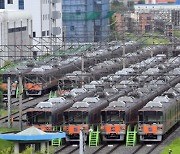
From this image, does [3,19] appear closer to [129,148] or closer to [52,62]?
[52,62]

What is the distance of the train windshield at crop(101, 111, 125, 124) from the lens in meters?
43.3

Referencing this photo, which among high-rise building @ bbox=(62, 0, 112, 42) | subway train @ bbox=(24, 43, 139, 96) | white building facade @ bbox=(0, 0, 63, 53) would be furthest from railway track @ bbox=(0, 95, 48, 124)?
high-rise building @ bbox=(62, 0, 112, 42)

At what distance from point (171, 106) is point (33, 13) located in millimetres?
39067

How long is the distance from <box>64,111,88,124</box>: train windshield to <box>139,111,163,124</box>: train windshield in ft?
8.28

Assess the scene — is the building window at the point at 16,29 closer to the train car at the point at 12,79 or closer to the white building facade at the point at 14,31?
the white building facade at the point at 14,31

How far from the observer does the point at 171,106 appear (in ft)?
150

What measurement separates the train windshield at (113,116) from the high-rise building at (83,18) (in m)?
51.6

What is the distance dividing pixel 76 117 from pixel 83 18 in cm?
5384

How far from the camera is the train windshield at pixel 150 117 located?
1703 inches

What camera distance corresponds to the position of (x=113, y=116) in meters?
43.3

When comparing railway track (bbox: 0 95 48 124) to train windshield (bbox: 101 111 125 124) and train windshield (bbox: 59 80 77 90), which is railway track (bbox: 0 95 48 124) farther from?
train windshield (bbox: 101 111 125 124)

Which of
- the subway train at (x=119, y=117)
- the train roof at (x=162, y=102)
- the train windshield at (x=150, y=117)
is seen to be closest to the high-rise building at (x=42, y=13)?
the train roof at (x=162, y=102)

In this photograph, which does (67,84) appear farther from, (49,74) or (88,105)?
(88,105)

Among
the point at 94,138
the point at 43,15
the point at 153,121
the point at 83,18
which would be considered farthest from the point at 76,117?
the point at 83,18
